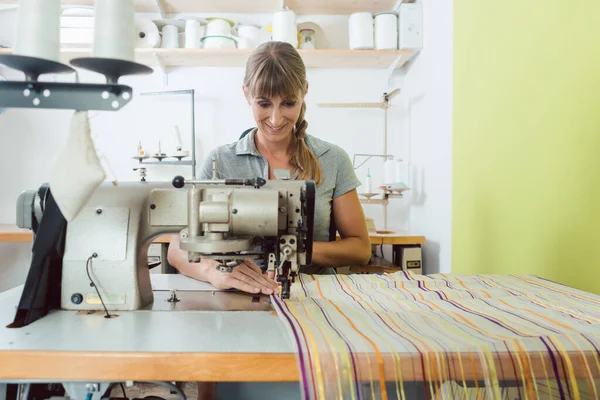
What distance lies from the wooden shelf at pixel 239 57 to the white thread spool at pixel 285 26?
12 centimetres

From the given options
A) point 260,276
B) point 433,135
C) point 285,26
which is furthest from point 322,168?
point 285,26

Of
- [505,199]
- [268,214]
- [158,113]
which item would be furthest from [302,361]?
[158,113]

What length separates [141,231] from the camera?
3.42 ft

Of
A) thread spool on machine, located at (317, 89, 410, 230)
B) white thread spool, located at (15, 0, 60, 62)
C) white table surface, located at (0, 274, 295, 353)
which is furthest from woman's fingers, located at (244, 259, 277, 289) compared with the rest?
thread spool on machine, located at (317, 89, 410, 230)

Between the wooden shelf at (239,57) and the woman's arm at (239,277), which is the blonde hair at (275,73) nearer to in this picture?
the woman's arm at (239,277)

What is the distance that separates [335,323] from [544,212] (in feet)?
3.09

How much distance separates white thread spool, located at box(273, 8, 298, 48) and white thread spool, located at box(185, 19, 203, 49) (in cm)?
53

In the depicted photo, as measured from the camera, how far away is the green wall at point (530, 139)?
4.02 feet

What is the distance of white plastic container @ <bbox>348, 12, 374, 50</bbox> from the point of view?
298 cm

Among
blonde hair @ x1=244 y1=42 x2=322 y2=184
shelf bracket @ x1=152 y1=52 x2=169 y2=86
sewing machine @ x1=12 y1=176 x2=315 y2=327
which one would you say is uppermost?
shelf bracket @ x1=152 y1=52 x2=169 y2=86

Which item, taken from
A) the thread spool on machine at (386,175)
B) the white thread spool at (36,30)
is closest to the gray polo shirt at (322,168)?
the white thread spool at (36,30)

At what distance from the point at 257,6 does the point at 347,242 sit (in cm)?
226

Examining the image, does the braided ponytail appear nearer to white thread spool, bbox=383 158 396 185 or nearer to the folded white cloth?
the folded white cloth

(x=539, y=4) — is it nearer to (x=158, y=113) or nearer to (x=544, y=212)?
(x=544, y=212)
